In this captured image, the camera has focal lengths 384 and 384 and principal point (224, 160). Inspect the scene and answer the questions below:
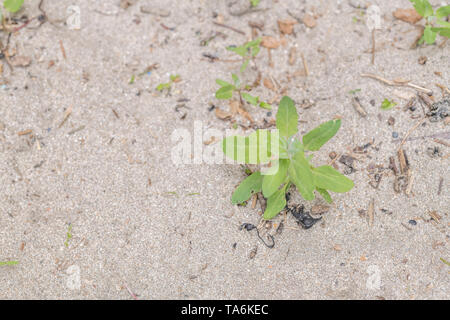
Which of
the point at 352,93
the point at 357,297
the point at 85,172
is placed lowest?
the point at 357,297

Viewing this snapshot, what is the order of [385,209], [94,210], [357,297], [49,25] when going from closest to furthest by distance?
[357,297] → [385,209] → [94,210] → [49,25]

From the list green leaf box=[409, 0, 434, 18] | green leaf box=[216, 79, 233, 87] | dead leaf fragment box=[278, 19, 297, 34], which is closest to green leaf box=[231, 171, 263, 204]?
green leaf box=[216, 79, 233, 87]

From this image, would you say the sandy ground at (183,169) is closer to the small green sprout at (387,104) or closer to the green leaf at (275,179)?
the small green sprout at (387,104)

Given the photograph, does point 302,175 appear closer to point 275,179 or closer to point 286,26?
point 275,179

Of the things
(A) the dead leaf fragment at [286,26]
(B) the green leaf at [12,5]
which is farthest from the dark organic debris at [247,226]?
(B) the green leaf at [12,5]

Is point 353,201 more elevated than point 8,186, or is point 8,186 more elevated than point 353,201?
point 353,201

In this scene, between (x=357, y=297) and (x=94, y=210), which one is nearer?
(x=357, y=297)

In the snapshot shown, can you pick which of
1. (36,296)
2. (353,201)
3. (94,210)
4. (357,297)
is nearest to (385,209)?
(353,201)

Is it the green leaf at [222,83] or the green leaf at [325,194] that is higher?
the green leaf at [222,83]

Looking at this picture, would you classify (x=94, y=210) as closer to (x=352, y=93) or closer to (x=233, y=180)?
(x=233, y=180)
